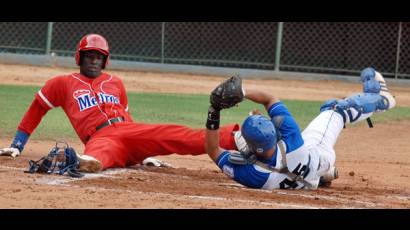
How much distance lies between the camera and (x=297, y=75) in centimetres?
1784

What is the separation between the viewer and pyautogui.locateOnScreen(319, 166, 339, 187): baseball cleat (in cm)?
769

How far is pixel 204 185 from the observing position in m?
7.49

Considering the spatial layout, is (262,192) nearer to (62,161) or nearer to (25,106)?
(62,161)

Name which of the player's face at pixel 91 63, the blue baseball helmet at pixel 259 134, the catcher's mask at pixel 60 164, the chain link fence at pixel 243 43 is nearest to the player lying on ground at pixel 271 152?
the blue baseball helmet at pixel 259 134

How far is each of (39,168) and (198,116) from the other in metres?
4.97

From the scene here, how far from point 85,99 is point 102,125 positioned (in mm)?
325

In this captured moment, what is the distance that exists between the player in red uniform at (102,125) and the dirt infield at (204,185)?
6.8 inches

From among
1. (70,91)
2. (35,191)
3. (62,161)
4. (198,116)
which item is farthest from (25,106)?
(35,191)

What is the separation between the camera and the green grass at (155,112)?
1110cm

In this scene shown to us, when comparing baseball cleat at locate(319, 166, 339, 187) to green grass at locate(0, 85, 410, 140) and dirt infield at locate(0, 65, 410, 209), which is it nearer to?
dirt infield at locate(0, 65, 410, 209)

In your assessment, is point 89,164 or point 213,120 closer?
point 213,120

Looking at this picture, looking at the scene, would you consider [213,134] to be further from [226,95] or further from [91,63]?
[91,63]

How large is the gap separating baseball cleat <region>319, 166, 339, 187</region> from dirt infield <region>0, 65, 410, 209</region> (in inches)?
2.7

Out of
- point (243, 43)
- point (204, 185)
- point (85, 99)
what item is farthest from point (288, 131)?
point (243, 43)
